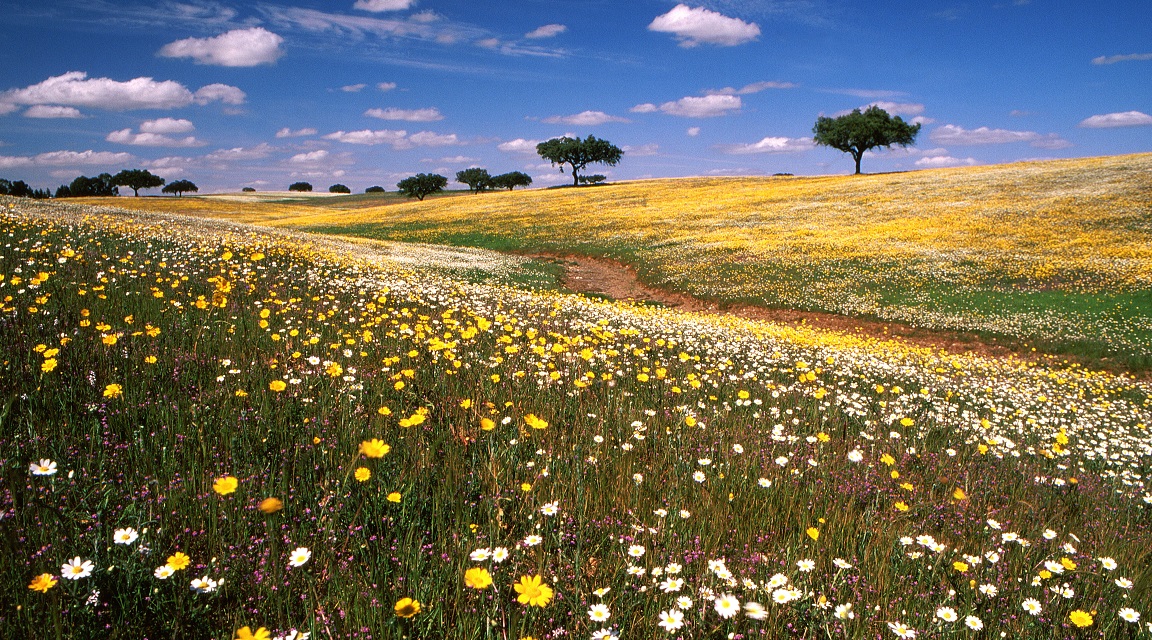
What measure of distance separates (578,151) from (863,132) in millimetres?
46357

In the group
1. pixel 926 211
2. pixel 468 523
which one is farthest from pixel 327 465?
pixel 926 211

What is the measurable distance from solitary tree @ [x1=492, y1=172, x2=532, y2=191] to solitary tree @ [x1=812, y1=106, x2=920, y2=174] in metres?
61.8

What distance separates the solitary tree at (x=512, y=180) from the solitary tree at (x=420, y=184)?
26366 mm

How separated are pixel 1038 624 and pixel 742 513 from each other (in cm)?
158

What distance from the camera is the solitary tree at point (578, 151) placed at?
100 meters

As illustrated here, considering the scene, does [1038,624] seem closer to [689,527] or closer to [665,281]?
[689,527]

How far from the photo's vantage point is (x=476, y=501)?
11.3ft

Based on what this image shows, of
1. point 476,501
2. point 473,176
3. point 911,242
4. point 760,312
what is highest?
point 473,176

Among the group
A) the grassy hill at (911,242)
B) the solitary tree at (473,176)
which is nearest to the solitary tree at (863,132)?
the grassy hill at (911,242)

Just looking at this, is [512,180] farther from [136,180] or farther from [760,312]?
[760,312]

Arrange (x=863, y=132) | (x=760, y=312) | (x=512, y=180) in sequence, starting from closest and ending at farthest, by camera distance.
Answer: (x=760, y=312), (x=863, y=132), (x=512, y=180)

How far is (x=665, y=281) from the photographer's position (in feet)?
93.8

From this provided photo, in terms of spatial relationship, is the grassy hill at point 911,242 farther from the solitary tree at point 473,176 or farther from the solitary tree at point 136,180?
the solitary tree at point 136,180

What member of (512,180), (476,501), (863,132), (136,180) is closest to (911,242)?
(476,501)
